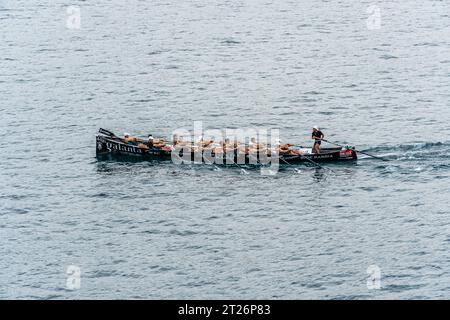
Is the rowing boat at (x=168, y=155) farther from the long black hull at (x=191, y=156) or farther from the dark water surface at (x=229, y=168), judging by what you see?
the dark water surface at (x=229, y=168)

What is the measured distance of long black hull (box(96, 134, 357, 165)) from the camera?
72250mm

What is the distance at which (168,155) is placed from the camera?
2899 inches

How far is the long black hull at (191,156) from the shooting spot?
2844 inches

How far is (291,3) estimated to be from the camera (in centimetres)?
13275

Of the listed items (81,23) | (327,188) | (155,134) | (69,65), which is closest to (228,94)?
(155,134)

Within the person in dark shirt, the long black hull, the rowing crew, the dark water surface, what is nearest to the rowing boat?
the long black hull

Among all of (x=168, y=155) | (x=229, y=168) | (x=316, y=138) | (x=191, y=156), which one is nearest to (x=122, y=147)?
(x=168, y=155)

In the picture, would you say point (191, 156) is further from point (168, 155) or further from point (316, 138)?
point (316, 138)

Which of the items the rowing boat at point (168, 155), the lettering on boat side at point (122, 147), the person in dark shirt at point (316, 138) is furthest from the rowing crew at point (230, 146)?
the lettering on boat side at point (122, 147)

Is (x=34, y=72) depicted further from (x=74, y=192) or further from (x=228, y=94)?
(x=74, y=192)

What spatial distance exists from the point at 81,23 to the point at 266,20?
89.2ft

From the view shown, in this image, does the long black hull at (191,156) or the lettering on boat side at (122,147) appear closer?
the long black hull at (191,156)

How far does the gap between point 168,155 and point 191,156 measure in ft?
6.88

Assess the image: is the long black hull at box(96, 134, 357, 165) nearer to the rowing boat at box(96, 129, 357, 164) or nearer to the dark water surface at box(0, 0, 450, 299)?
the rowing boat at box(96, 129, 357, 164)
